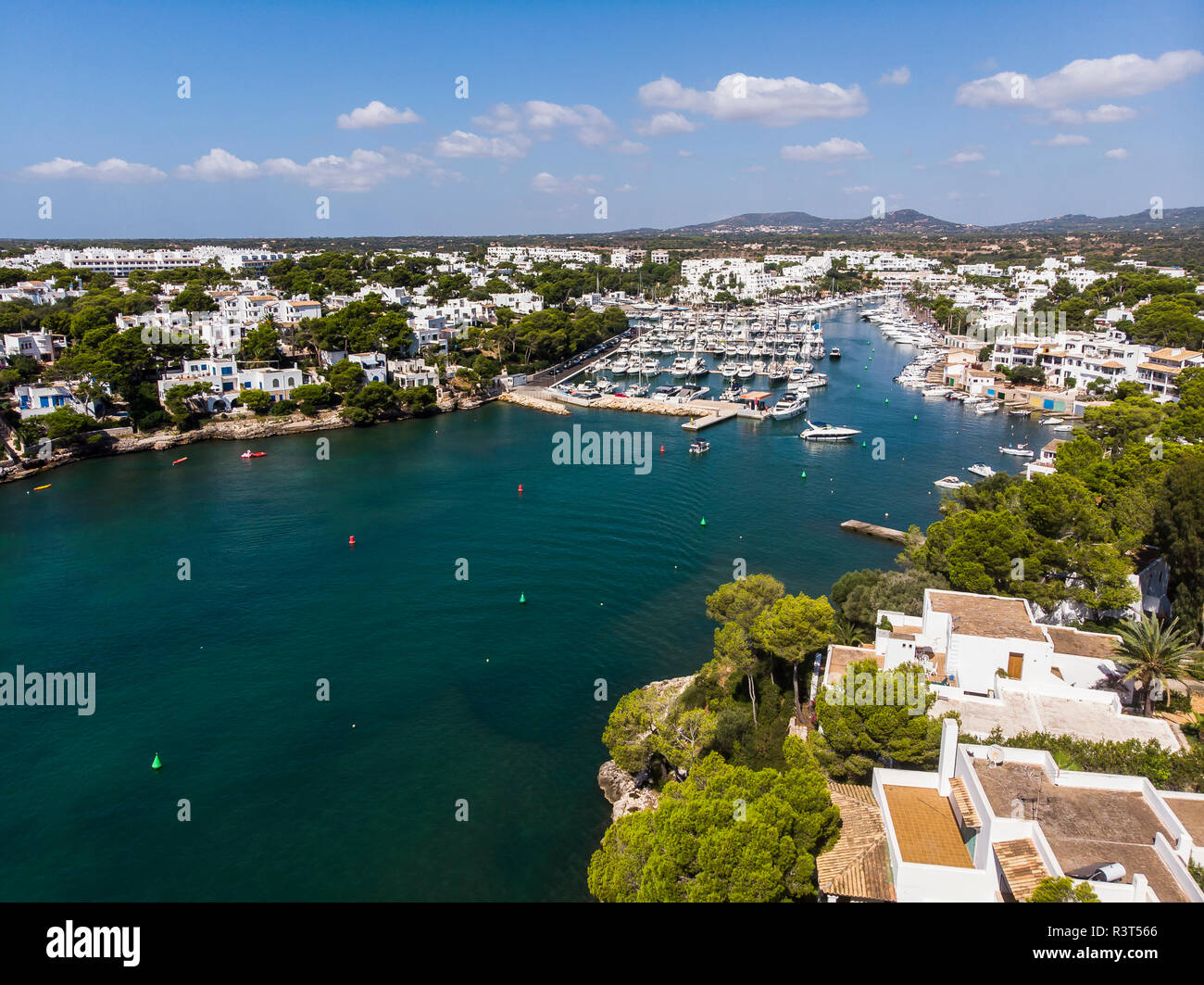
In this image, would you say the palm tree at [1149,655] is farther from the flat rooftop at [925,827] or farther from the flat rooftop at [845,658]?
the flat rooftop at [925,827]

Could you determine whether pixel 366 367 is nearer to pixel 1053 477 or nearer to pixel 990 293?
pixel 1053 477

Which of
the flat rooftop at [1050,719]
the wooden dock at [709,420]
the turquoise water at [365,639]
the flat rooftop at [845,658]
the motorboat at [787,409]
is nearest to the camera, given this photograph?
the flat rooftop at [1050,719]

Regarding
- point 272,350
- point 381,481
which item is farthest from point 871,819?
point 272,350

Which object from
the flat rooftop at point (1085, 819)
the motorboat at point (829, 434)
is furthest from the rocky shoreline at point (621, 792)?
the motorboat at point (829, 434)

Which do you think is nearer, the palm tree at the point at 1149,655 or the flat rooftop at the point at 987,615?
the palm tree at the point at 1149,655

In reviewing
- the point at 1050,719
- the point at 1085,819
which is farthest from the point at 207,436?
the point at 1085,819

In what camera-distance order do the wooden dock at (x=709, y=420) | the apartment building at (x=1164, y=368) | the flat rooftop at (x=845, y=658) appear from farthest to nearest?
the wooden dock at (x=709, y=420) < the apartment building at (x=1164, y=368) < the flat rooftop at (x=845, y=658)

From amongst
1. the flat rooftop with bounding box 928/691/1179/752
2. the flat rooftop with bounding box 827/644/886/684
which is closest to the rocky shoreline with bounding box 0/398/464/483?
the flat rooftop with bounding box 827/644/886/684

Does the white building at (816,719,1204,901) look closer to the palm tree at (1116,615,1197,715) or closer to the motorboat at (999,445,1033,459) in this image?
the palm tree at (1116,615,1197,715)
